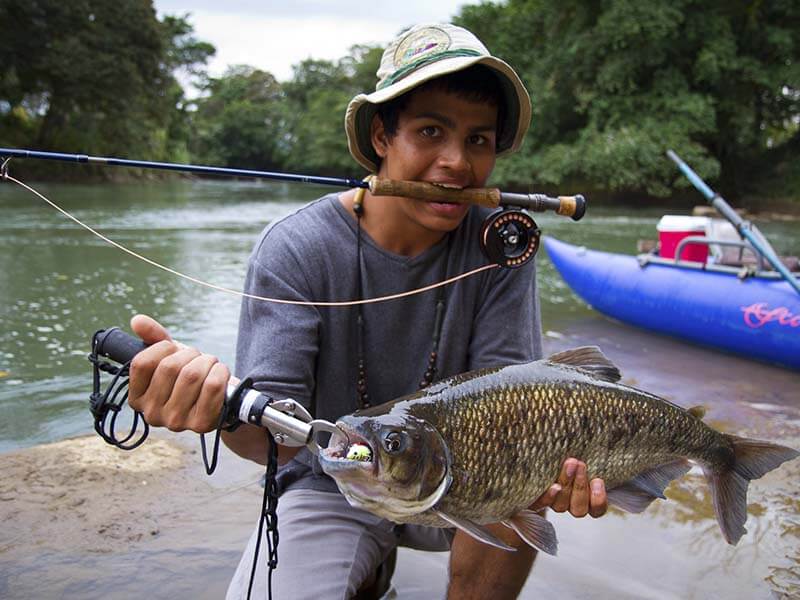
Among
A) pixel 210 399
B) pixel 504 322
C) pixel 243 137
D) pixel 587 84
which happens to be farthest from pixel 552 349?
pixel 243 137

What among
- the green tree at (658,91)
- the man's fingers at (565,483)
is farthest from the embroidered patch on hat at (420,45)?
the green tree at (658,91)

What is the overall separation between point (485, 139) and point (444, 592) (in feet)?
5.62

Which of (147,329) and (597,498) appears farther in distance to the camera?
(597,498)

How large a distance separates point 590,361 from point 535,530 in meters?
0.55

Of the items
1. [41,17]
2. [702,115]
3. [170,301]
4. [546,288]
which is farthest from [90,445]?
[41,17]

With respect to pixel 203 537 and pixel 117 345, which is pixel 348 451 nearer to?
pixel 117 345

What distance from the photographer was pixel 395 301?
2.40 meters

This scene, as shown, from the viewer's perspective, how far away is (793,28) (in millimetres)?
28406

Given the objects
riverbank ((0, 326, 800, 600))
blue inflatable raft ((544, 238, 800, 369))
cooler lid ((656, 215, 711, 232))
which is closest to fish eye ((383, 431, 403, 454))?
riverbank ((0, 326, 800, 600))

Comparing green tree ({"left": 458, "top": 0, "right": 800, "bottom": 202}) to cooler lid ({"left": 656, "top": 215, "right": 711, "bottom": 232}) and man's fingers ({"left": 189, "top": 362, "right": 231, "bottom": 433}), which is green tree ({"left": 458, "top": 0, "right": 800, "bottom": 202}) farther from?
man's fingers ({"left": 189, "top": 362, "right": 231, "bottom": 433})

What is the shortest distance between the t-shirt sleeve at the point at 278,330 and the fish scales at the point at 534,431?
43 cm

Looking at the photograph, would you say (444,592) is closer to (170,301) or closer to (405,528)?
(405,528)

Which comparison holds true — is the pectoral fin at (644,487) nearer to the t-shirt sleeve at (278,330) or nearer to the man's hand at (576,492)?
the man's hand at (576,492)

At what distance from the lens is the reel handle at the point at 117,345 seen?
5.26 ft
